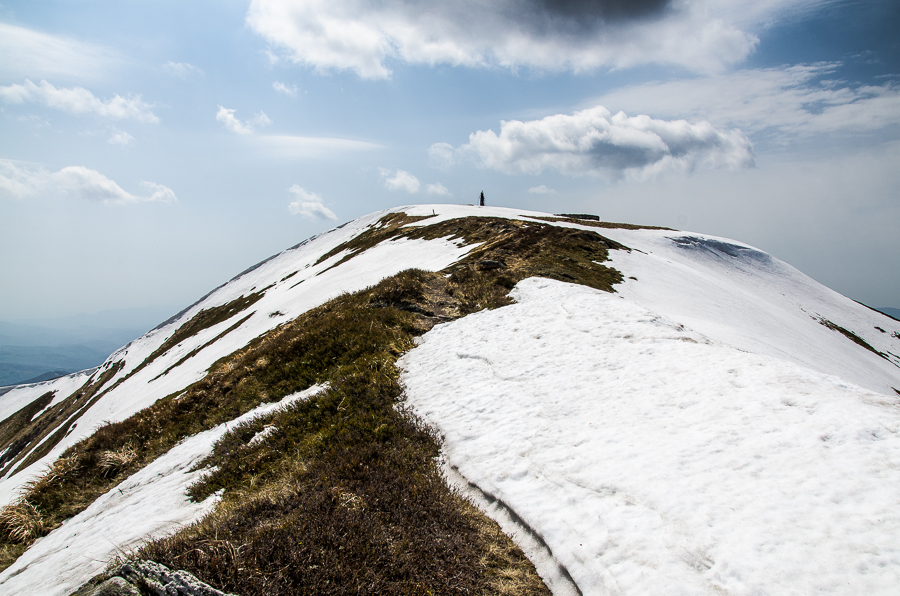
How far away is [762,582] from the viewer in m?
4.44

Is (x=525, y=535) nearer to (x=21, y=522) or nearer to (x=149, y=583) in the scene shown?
(x=149, y=583)

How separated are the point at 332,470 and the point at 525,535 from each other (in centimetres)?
352

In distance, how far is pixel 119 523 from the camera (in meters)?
8.32

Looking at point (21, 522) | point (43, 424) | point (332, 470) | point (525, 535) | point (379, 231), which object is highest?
point (379, 231)

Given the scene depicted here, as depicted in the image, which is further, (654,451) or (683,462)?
(654,451)

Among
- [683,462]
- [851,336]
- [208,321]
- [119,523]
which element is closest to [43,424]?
[208,321]

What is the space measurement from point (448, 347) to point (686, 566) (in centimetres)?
943

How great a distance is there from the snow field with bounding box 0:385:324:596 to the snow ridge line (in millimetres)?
4973

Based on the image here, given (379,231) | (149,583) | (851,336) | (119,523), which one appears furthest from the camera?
(379,231)

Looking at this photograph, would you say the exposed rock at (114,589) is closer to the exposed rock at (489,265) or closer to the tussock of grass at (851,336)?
the exposed rock at (489,265)

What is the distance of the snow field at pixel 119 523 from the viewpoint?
6582 millimetres

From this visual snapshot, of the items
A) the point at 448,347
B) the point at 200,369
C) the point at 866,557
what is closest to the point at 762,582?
the point at 866,557

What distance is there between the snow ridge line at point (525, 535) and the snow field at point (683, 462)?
0.11 meters

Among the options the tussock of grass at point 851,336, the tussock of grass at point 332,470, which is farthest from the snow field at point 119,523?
the tussock of grass at point 851,336
